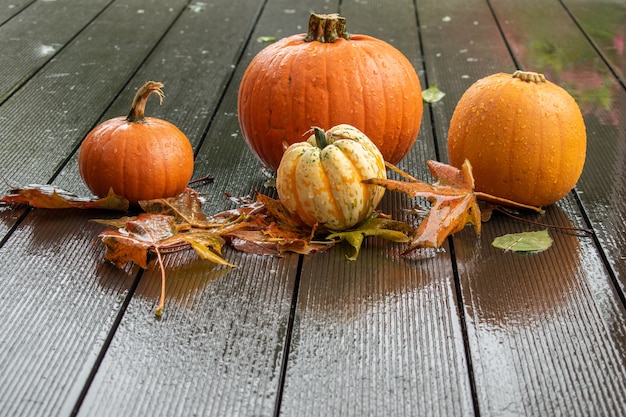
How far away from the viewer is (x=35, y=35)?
9.90ft

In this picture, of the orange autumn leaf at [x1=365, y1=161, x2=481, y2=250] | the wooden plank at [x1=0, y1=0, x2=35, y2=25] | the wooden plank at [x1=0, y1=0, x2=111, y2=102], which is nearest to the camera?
the orange autumn leaf at [x1=365, y1=161, x2=481, y2=250]

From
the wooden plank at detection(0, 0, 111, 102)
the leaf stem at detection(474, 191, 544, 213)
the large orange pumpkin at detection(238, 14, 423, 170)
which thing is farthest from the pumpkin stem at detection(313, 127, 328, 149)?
the wooden plank at detection(0, 0, 111, 102)

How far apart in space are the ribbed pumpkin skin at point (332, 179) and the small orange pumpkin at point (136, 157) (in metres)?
0.28

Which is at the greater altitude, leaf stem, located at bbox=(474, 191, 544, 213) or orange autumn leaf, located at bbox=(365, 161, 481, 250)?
orange autumn leaf, located at bbox=(365, 161, 481, 250)

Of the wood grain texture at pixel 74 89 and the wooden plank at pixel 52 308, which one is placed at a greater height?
the wooden plank at pixel 52 308

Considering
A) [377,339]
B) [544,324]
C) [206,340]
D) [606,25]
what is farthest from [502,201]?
[606,25]

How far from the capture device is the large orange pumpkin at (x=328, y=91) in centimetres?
174

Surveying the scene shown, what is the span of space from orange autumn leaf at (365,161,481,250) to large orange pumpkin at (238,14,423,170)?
24 cm

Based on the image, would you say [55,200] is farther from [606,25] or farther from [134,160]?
[606,25]

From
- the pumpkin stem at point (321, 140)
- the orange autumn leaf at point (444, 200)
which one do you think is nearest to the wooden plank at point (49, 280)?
the pumpkin stem at point (321, 140)

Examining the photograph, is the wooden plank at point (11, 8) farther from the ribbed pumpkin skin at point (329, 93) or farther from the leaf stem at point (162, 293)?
the leaf stem at point (162, 293)

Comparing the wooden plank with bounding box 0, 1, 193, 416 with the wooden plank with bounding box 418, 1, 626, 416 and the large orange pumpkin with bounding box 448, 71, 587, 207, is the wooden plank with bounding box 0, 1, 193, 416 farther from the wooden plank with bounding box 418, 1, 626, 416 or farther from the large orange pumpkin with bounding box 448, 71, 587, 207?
the large orange pumpkin with bounding box 448, 71, 587, 207

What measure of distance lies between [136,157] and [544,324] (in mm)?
878

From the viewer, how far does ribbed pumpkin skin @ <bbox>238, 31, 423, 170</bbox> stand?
1.74m
